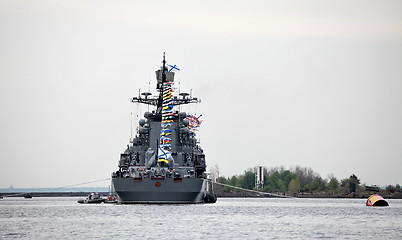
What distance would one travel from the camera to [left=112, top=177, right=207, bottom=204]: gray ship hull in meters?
94.4

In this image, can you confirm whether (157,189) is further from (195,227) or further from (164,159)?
(195,227)

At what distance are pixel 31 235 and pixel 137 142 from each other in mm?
51761

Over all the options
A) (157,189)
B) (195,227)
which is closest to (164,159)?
(157,189)

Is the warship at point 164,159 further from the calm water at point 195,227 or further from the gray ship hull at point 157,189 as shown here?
the calm water at point 195,227

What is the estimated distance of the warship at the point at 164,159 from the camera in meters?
94.9

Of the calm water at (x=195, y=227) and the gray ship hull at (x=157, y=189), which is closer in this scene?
the calm water at (x=195, y=227)

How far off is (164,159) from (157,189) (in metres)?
4.45

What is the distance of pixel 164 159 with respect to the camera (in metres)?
97.0

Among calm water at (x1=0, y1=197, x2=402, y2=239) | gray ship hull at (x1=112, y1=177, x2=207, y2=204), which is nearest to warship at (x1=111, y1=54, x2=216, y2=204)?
gray ship hull at (x1=112, y1=177, x2=207, y2=204)

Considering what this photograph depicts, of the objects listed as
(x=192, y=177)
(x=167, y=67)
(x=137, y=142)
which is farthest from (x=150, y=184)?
(x=167, y=67)

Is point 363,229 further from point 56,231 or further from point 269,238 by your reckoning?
point 56,231

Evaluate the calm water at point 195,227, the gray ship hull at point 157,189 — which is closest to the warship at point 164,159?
the gray ship hull at point 157,189

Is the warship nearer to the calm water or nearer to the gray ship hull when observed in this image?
the gray ship hull

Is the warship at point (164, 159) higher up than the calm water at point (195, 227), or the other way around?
the warship at point (164, 159)
